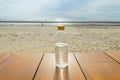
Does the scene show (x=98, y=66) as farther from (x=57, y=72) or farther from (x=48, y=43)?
(x=48, y=43)

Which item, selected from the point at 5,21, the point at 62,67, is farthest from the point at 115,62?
the point at 5,21

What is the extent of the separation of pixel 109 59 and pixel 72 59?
8.8 inches

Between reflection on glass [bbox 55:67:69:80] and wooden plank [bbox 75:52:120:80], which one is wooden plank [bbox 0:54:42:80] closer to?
reflection on glass [bbox 55:67:69:80]

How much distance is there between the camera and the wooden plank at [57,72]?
87 centimetres

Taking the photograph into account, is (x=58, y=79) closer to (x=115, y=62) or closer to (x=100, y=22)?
(x=115, y=62)

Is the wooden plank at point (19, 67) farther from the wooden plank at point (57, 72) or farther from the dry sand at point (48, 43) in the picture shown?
the dry sand at point (48, 43)

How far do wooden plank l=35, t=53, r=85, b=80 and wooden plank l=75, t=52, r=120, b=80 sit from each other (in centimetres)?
4

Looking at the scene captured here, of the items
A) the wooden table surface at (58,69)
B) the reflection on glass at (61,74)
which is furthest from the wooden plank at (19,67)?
the reflection on glass at (61,74)

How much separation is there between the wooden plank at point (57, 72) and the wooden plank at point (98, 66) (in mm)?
37

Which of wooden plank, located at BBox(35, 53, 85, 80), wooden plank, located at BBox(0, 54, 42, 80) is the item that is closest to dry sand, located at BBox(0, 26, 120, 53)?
wooden plank, located at BBox(0, 54, 42, 80)

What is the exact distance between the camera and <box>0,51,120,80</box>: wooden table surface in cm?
88

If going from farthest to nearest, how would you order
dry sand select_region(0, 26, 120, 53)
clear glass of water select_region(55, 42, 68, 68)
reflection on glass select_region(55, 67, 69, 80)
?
dry sand select_region(0, 26, 120, 53) < clear glass of water select_region(55, 42, 68, 68) < reflection on glass select_region(55, 67, 69, 80)

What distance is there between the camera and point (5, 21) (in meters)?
11.8

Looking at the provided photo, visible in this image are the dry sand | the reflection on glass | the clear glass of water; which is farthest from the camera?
the dry sand
